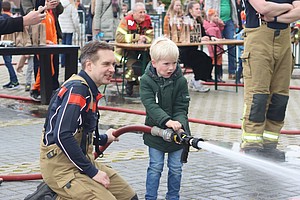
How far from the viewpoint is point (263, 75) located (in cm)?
716

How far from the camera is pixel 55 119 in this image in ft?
15.9

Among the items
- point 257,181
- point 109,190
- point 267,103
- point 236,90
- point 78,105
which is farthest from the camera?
point 236,90

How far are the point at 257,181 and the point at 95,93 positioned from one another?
241cm

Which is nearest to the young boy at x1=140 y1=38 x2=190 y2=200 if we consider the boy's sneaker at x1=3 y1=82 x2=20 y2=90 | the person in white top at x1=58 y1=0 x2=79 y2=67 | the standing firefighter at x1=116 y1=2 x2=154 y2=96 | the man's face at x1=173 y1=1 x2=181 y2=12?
the standing firefighter at x1=116 y1=2 x2=154 y2=96

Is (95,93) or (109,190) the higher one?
(95,93)

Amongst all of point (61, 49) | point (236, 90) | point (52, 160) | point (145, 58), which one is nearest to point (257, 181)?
point (52, 160)

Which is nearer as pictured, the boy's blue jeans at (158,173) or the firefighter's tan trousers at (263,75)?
the boy's blue jeans at (158,173)

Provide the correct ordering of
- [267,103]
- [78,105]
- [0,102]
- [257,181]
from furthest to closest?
1. [0,102]
2. [267,103]
3. [257,181]
4. [78,105]

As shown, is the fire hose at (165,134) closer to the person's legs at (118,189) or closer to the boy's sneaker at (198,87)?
the person's legs at (118,189)

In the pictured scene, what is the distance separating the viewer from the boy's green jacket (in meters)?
5.75

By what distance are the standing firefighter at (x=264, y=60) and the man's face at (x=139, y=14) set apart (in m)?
5.76

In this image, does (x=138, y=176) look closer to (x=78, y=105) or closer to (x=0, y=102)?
(x=78, y=105)

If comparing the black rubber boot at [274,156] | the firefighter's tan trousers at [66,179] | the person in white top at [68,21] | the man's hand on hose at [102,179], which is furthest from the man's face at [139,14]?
the man's hand on hose at [102,179]

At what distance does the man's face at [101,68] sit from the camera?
497 cm
